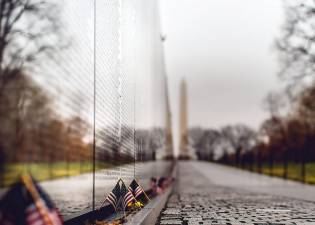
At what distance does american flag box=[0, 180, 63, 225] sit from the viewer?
3.41 metres

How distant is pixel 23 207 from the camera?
3480 mm

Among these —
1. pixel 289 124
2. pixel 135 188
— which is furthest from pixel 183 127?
pixel 135 188

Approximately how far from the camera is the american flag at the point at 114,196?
22.6 feet

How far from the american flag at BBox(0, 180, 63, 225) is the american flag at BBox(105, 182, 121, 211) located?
11.0 ft

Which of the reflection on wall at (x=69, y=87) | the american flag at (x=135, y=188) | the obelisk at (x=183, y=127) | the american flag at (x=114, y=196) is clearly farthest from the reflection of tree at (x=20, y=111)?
the obelisk at (x=183, y=127)

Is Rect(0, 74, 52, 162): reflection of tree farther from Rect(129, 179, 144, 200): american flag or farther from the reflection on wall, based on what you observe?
Rect(129, 179, 144, 200): american flag

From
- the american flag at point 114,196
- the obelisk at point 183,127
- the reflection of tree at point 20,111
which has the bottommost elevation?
the american flag at point 114,196

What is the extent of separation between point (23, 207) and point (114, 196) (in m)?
3.77

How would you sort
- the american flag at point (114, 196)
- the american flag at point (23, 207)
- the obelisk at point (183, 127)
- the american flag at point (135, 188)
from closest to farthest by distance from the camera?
the american flag at point (23, 207) < the american flag at point (114, 196) < the american flag at point (135, 188) < the obelisk at point (183, 127)

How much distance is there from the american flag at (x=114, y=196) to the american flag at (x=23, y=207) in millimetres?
3359

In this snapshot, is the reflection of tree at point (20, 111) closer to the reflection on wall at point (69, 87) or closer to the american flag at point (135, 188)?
the reflection on wall at point (69, 87)

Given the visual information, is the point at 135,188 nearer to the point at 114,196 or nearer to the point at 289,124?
the point at 114,196

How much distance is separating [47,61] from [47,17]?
469mm

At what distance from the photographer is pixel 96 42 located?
792 centimetres
